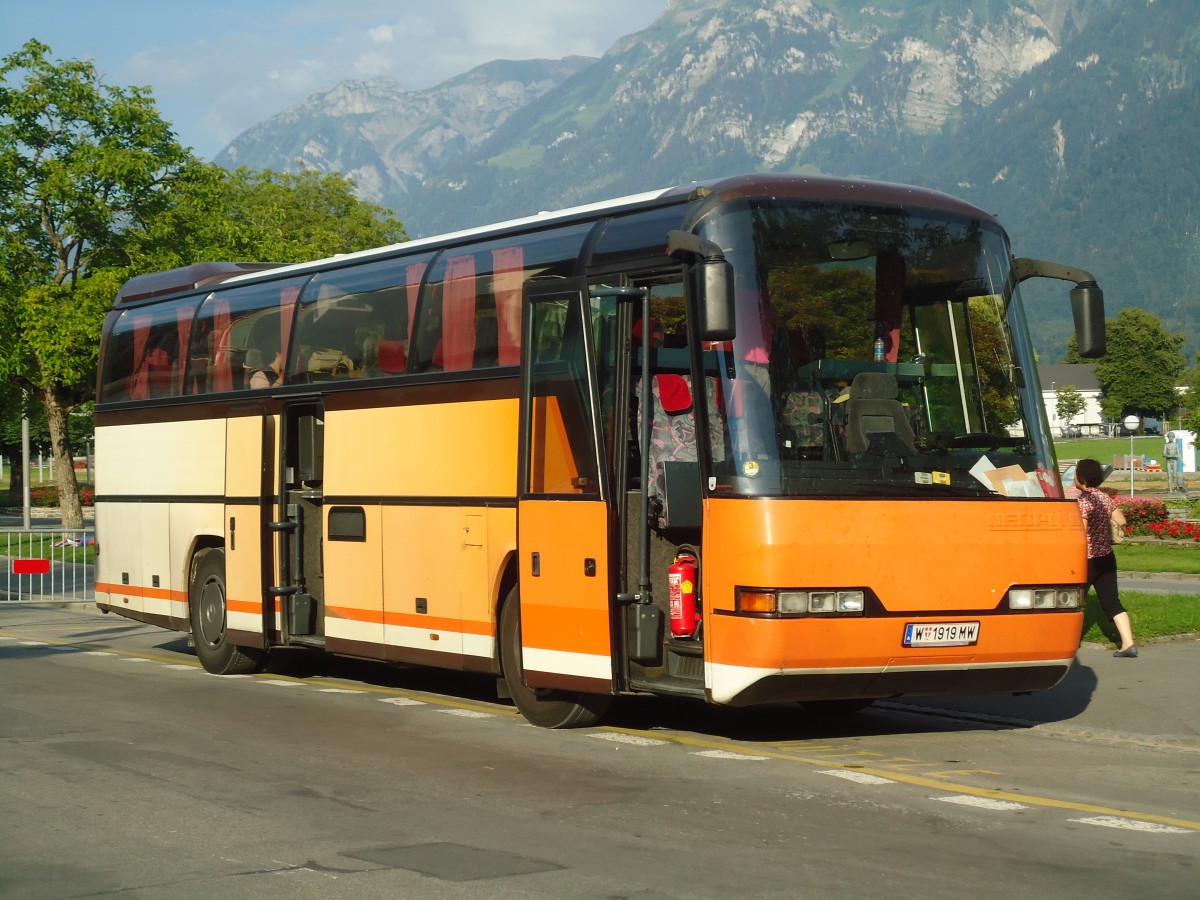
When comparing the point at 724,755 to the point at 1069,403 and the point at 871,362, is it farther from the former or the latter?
the point at 1069,403

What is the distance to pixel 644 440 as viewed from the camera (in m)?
11.1

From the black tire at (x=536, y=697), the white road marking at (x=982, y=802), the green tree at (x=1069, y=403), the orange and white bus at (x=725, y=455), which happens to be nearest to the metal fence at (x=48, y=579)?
the orange and white bus at (x=725, y=455)

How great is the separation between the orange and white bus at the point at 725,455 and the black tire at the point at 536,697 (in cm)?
2

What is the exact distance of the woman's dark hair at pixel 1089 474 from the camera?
16625mm

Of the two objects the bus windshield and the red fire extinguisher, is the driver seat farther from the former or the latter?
the red fire extinguisher

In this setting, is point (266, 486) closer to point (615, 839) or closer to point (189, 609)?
point (189, 609)

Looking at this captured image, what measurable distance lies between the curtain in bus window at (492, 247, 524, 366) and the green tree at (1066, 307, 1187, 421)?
181534 mm

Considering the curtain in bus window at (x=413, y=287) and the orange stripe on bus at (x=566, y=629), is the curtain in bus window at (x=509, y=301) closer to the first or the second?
Answer: the curtain in bus window at (x=413, y=287)

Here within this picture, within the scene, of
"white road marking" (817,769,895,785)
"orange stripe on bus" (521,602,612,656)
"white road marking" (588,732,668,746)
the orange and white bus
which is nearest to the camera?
"white road marking" (817,769,895,785)

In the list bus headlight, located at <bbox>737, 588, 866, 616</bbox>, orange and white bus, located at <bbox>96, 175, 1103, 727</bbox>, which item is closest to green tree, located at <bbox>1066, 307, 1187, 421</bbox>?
orange and white bus, located at <bbox>96, 175, 1103, 727</bbox>

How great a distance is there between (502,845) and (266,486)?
28.2ft

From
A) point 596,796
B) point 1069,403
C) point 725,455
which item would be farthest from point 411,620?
point 1069,403

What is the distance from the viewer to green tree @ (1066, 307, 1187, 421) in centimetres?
18738

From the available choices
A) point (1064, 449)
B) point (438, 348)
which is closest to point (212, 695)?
point (438, 348)
